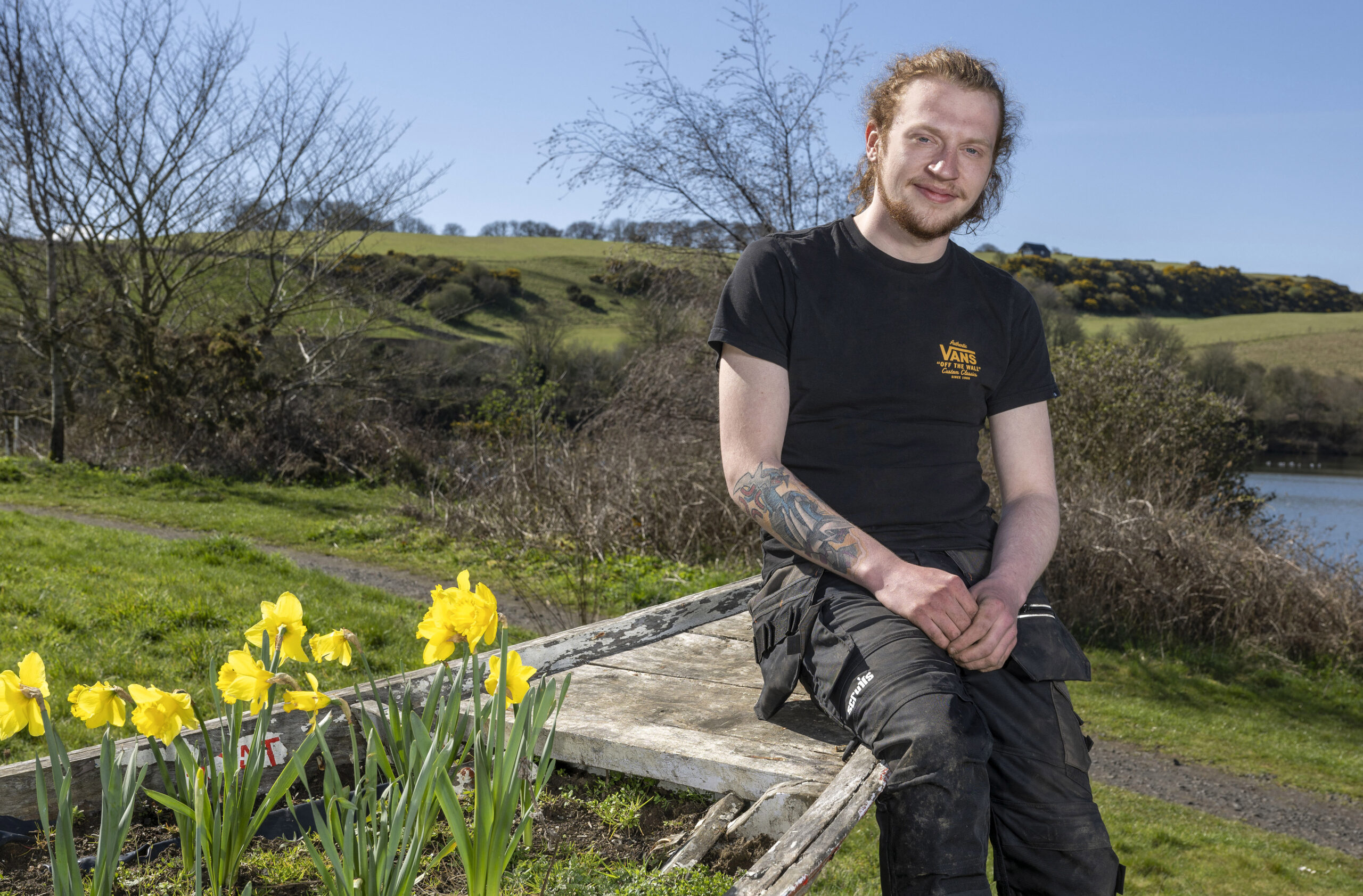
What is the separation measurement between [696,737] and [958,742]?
0.62 m

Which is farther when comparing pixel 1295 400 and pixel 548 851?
pixel 1295 400

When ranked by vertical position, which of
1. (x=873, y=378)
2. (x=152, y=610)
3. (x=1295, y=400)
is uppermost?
(x=1295, y=400)

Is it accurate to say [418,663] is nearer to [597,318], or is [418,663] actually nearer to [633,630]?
[633,630]

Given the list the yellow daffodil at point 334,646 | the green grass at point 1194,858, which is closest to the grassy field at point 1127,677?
the green grass at point 1194,858

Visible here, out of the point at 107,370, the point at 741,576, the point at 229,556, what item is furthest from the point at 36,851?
the point at 107,370

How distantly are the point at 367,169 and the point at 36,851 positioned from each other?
1953cm

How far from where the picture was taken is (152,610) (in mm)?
5359

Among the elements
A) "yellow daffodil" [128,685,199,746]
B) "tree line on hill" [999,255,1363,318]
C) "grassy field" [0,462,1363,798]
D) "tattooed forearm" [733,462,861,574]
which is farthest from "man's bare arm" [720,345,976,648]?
"tree line on hill" [999,255,1363,318]

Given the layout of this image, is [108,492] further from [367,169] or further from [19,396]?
[367,169]

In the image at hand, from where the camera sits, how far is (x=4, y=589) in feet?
18.2

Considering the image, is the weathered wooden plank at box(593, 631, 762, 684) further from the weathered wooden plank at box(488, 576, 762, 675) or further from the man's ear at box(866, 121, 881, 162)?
the man's ear at box(866, 121, 881, 162)

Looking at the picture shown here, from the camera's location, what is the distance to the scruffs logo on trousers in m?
1.88

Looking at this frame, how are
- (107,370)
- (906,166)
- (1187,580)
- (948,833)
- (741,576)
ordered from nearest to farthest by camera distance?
1. (948,833)
2. (906,166)
3. (741,576)
4. (1187,580)
5. (107,370)

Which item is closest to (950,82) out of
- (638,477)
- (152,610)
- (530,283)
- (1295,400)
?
(152,610)
